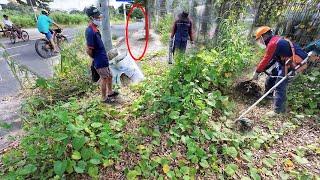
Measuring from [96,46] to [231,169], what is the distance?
2737 mm

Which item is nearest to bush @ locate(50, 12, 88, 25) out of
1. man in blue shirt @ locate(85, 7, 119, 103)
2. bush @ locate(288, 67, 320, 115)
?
man in blue shirt @ locate(85, 7, 119, 103)

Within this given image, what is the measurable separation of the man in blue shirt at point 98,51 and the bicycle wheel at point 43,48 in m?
6.54

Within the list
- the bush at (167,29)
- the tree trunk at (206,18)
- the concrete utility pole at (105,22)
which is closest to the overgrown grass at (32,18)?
the bush at (167,29)

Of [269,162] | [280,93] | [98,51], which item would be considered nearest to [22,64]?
[98,51]

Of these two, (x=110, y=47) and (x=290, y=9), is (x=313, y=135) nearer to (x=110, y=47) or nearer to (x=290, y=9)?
(x=290, y=9)

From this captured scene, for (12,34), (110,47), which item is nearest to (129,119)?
(110,47)

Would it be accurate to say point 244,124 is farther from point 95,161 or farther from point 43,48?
point 43,48

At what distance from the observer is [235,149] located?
11.1 ft

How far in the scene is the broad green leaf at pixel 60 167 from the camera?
2623mm

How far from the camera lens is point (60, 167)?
2.66 meters

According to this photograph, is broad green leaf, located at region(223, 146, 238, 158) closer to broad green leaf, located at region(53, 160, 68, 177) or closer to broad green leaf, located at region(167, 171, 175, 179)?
broad green leaf, located at region(167, 171, 175, 179)

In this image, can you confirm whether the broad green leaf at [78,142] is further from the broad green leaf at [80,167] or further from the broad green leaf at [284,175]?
the broad green leaf at [284,175]

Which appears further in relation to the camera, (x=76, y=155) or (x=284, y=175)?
(x=284, y=175)

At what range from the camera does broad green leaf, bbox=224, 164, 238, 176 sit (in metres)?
3.08
